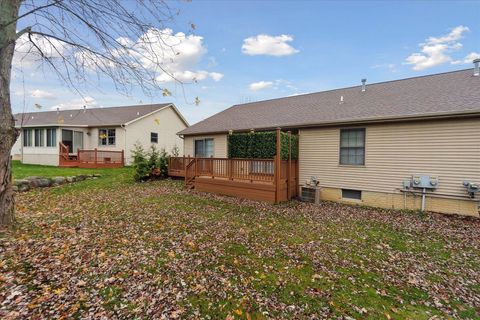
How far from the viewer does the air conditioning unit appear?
8.95 meters

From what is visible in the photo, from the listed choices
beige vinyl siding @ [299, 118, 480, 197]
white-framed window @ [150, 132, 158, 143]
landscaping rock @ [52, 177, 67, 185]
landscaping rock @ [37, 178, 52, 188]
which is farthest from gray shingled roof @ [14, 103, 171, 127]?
beige vinyl siding @ [299, 118, 480, 197]

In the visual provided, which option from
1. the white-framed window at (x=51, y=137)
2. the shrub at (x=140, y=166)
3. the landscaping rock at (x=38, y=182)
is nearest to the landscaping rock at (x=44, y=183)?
the landscaping rock at (x=38, y=182)

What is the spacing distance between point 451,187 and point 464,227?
1475 mm

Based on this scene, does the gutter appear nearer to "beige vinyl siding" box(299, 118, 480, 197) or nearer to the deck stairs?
"beige vinyl siding" box(299, 118, 480, 197)

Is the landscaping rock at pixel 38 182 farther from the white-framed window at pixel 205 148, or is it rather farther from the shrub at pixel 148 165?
the white-framed window at pixel 205 148

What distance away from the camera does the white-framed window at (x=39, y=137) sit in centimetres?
1873

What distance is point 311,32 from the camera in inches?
462

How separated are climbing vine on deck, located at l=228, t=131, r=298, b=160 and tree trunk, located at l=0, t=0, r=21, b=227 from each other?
23.0 ft

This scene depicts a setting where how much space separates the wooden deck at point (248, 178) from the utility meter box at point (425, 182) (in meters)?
4.16

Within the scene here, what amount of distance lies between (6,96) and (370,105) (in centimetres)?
1094

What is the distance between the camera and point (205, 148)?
13719 mm

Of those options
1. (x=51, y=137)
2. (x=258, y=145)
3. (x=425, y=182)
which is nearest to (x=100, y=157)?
(x=51, y=137)

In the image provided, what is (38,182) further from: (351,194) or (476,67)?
(476,67)

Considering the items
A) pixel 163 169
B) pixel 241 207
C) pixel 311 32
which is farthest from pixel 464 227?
pixel 163 169
